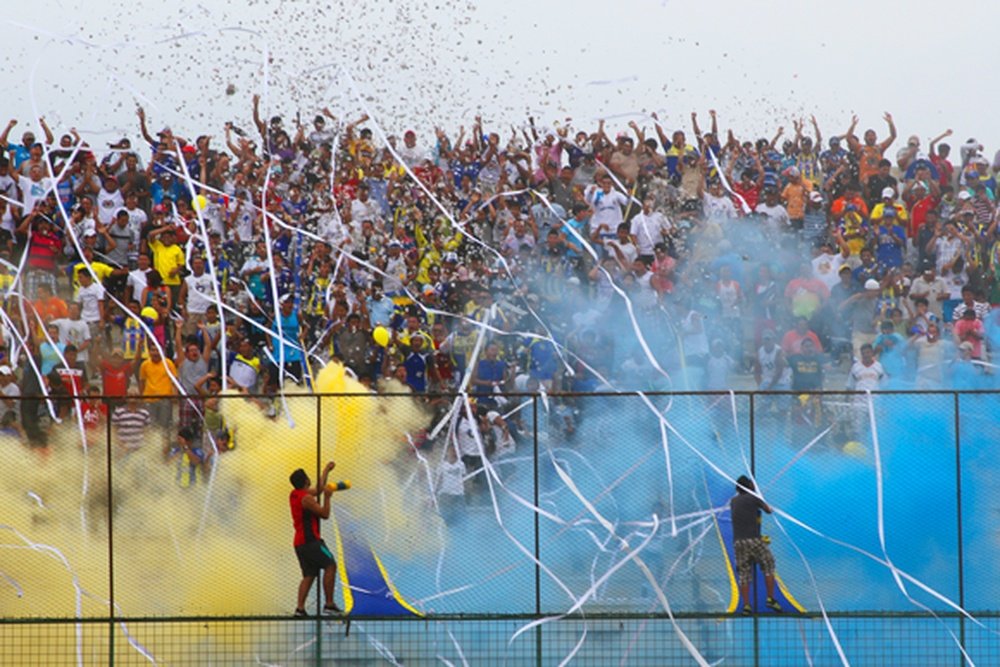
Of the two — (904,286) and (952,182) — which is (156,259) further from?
(952,182)

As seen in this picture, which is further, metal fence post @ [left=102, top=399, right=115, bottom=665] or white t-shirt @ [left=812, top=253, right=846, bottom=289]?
white t-shirt @ [left=812, top=253, right=846, bottom=289]

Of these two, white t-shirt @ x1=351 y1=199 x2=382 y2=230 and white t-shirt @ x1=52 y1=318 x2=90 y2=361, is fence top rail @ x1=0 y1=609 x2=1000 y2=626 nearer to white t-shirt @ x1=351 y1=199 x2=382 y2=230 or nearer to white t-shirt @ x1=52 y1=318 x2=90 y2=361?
white t-shirt @ x1=52 y1=318 x2=90 y2=361

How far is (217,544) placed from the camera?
45.2ft

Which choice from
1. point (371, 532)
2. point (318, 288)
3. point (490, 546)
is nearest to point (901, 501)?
point (490, 546)

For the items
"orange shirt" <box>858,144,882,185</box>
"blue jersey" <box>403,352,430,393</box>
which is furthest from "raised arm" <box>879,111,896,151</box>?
"blue jersey" <box>403,352,430,393</box>

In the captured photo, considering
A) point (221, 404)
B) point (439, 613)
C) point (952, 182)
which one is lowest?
→ point (439, 613)

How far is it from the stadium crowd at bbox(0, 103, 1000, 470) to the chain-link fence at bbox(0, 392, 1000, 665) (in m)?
1.67

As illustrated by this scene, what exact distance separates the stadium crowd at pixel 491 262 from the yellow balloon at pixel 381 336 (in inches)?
1.3

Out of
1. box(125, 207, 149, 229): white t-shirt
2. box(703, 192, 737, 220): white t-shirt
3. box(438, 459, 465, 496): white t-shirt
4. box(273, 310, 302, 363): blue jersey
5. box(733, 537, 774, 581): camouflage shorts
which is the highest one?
box(703, 192, 737, 220): white t-shirt

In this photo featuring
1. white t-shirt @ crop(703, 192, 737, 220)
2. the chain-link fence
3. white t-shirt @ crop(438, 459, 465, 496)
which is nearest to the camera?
the chain-link fence

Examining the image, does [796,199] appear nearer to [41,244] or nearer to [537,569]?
[537,569]

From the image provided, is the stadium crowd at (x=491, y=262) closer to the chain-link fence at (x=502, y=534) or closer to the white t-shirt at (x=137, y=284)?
the white t-shirt at (x=137, y=284)

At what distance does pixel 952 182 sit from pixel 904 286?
8.16 feet

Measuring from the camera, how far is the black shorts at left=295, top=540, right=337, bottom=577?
13.1 meters
